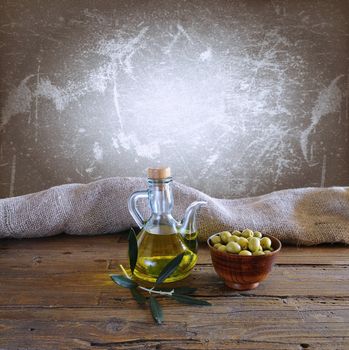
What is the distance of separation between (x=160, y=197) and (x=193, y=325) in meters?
0.25

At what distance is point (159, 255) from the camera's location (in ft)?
2.40

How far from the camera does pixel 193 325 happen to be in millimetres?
604

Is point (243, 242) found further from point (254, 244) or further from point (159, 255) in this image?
point (159, 255)

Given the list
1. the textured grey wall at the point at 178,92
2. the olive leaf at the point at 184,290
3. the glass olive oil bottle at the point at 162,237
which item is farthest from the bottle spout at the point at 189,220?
the textured grey wall at the point at 178,92

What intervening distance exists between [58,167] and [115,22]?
2.28ft

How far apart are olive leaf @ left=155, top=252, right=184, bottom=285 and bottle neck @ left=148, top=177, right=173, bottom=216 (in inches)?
4.0

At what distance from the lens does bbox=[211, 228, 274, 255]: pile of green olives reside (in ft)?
2.28

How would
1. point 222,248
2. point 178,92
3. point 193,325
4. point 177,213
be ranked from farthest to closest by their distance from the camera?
point 178,92
point 177,213
point 222,248
point 193,325

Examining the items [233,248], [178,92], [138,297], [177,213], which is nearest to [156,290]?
[138,297]

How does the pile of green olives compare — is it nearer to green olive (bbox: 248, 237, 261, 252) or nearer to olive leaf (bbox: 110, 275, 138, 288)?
green olive (bbox: 248, 237, 261, 252)

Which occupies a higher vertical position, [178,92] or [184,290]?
[178,92]

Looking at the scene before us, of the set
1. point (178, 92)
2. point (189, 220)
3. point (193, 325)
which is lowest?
point (193, 325)

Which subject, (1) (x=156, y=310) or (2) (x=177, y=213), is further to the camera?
(2) (x=177, y=213)

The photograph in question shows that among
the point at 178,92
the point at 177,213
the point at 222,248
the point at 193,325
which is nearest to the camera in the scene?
the point at 193,325
